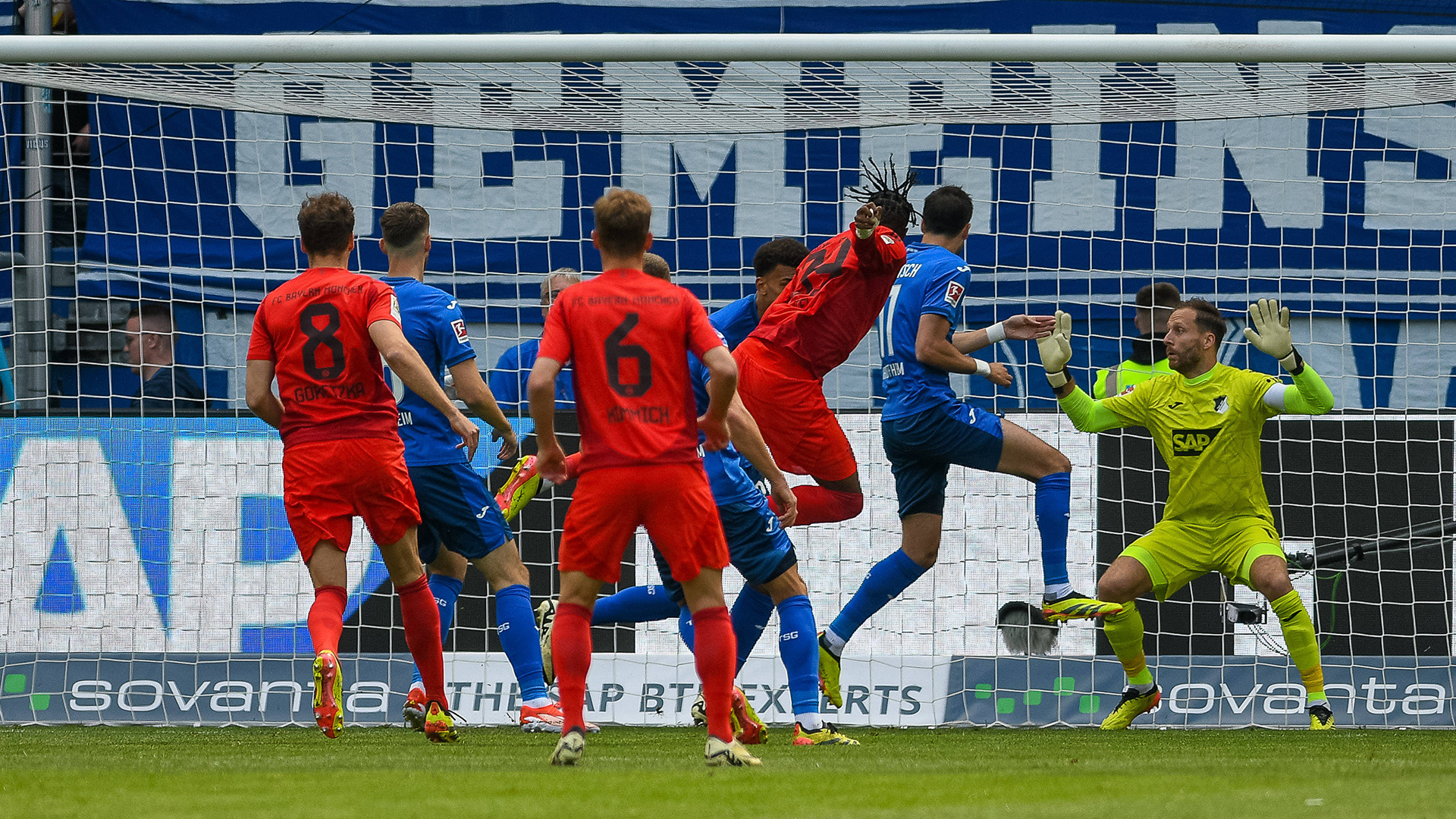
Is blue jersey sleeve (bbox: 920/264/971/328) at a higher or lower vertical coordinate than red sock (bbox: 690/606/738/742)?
higher

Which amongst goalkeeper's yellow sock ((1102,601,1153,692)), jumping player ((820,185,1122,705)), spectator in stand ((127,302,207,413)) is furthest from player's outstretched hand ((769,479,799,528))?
spectator in stand ((127,302,207,413))

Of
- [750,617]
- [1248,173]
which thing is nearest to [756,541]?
[750,617]

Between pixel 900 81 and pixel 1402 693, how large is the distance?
3754 millimetres

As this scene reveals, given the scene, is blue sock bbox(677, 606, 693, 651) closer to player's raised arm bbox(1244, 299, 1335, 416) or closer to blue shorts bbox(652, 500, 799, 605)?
blue shorts bbox(652, 500, 799, 605)

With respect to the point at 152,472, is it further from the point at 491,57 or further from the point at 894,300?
the point at 894,300

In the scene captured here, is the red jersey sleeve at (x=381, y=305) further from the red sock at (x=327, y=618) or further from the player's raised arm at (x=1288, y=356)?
the player's raised arm at (x=1288, y=356)

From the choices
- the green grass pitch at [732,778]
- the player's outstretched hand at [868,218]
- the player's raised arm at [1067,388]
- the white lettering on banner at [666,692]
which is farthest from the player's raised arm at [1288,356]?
the white lettering on banner at [666,692]

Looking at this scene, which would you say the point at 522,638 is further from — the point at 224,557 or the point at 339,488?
the point at 224,557

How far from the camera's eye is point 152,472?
7984 mm

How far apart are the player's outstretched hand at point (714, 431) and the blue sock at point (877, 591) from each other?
227cm

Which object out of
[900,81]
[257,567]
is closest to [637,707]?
[257,567]

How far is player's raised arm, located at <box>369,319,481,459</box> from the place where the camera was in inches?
209

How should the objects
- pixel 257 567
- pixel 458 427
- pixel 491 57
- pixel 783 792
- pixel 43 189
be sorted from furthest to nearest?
pixel 43 189
pixel 257 567
pixel 491 57
pixel 458 427
pixel 783 792

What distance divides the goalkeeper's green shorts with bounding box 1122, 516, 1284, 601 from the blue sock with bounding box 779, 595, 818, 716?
6.53 feet
